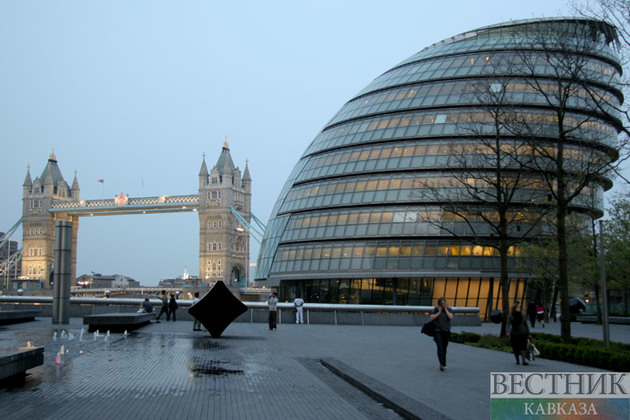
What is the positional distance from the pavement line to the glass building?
32920 millimetres

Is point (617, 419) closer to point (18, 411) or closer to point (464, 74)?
point (18, 411)

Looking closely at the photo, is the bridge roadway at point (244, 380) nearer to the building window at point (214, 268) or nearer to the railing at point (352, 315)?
the railing at point (352, 315)

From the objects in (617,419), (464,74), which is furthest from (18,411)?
(464,74)

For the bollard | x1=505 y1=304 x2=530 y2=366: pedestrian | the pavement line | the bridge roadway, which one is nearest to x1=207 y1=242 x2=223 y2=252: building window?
the bollard

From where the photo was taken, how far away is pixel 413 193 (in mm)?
53000

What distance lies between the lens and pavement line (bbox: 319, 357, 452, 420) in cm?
1102

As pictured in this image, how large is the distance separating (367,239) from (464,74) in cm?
1776

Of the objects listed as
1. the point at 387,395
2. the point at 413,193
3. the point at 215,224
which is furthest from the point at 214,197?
the point at 387,395

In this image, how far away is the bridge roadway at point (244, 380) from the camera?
11.6 meters

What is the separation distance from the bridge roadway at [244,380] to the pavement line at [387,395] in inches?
1.7

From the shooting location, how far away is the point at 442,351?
17328mm

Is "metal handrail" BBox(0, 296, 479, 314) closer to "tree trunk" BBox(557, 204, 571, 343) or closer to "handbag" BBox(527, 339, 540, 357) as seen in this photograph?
"tree trunk" BBox(557, 204, 571, 343)

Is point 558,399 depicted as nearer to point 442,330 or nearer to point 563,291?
point 442,330

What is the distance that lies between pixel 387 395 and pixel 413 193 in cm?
4106
